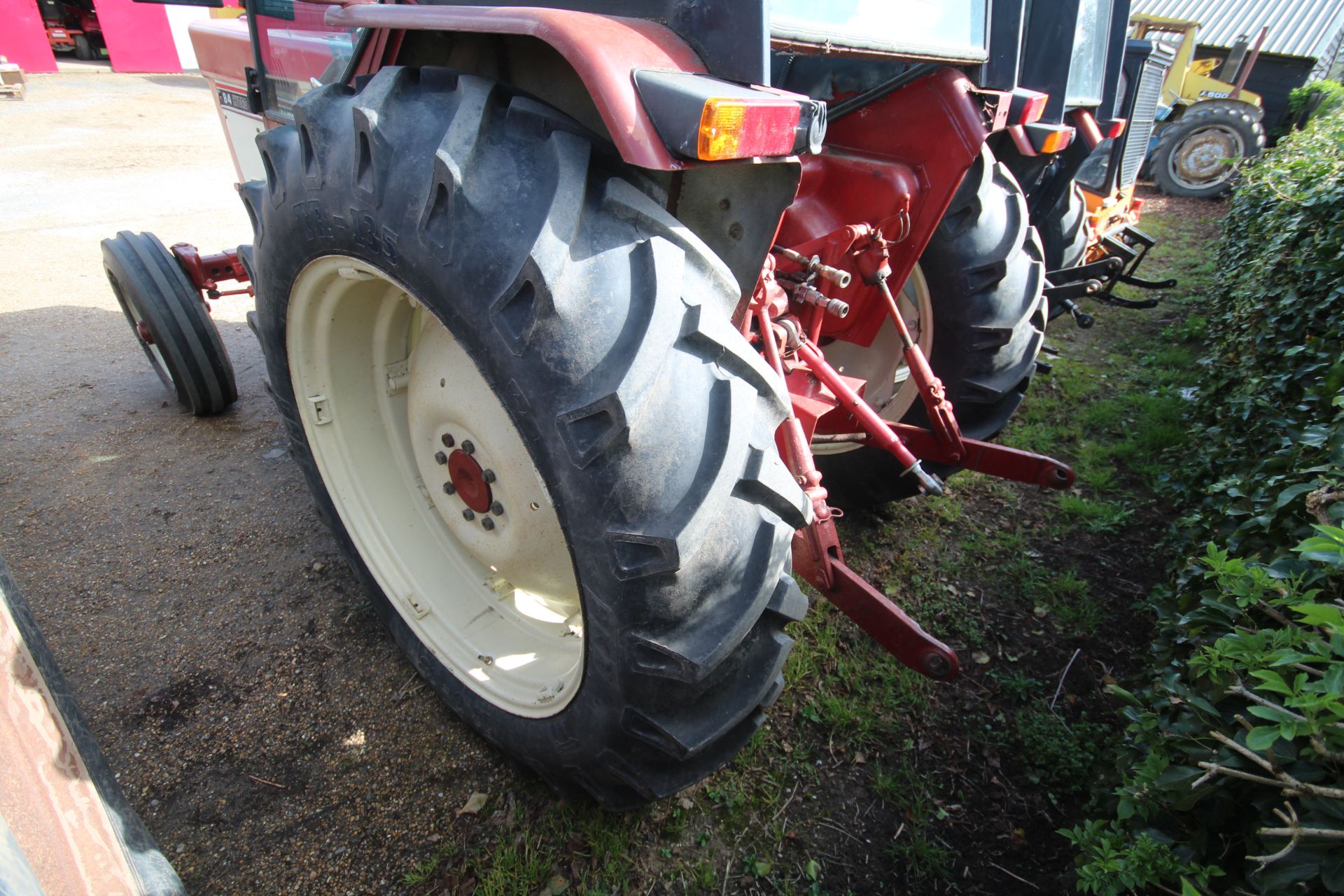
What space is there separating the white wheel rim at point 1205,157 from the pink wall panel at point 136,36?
1699cm

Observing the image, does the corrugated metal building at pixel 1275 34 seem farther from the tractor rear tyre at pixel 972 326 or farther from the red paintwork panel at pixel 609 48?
the red paintwork panel at pixel 609 48

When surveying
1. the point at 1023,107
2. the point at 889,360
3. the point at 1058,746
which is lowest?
the point at 1058,746

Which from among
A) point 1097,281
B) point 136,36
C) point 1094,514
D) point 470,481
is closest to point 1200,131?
point 1097,281

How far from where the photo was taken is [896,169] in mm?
2064

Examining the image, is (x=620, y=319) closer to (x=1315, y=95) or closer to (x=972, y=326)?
(x=972, y=326)

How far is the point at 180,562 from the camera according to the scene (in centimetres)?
245

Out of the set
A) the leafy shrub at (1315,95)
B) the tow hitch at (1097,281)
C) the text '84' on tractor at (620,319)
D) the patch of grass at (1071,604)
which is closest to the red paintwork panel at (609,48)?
the text '84' on tractor at (620,319)

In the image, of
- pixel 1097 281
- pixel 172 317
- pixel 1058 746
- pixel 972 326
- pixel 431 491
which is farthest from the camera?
pixel 1097 281

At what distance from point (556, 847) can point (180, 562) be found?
1647 millimetres

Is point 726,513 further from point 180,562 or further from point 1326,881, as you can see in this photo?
point 180,562

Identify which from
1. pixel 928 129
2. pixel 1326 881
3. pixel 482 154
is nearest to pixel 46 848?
→ pixel 482 154

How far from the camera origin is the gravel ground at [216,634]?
170cm

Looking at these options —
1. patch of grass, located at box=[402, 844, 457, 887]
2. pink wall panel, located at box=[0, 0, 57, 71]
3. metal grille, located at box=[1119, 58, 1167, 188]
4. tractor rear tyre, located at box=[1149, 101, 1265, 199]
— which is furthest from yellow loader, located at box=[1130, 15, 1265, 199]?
pink wall panel, located at box=[0, 0, 57, 71]

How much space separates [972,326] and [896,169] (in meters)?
0.66
